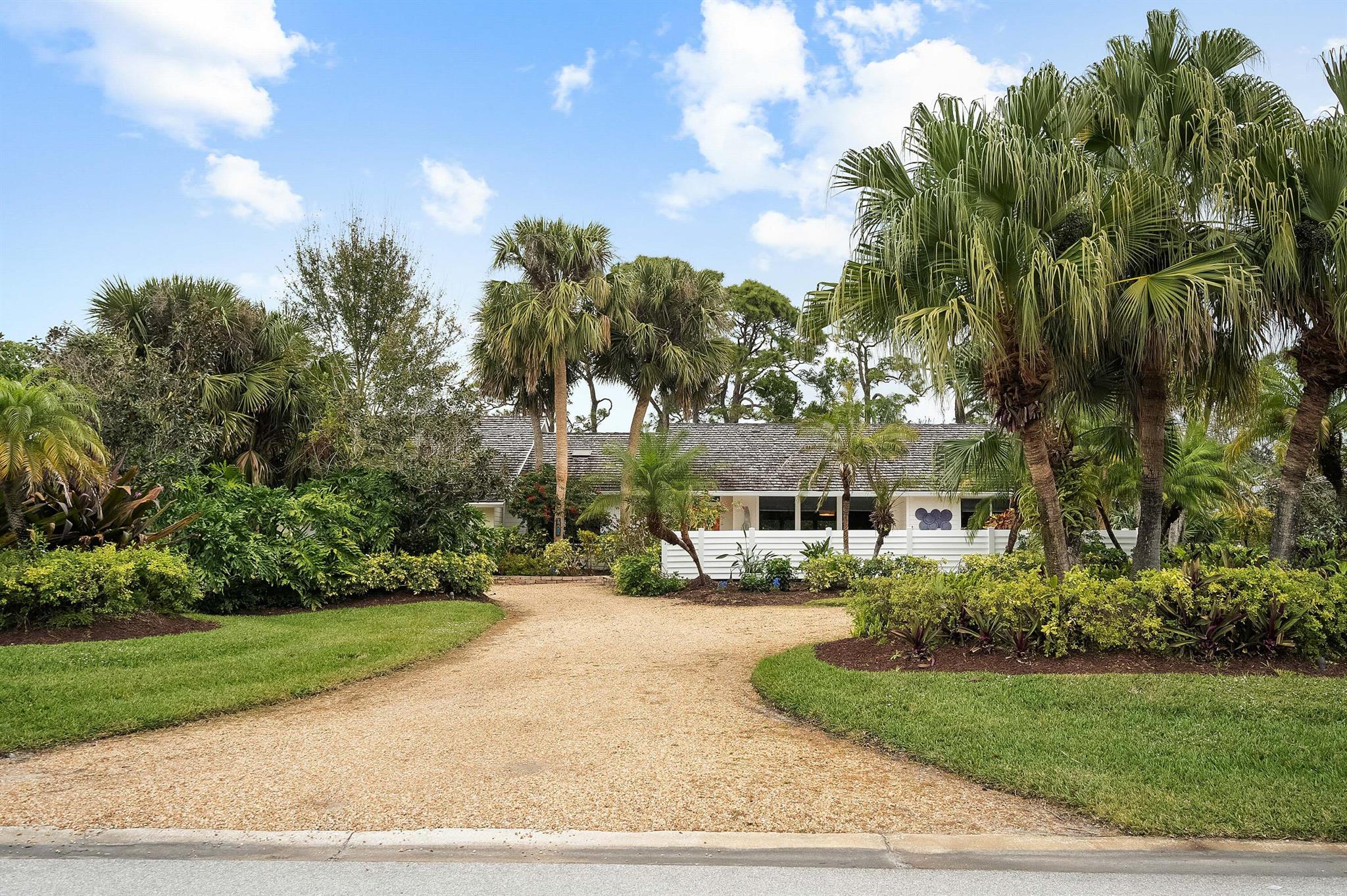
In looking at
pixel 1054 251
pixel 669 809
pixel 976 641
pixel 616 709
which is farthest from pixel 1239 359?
pixel 669 809

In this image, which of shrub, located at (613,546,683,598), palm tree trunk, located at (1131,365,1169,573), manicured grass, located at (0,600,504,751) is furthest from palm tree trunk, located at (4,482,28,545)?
palm tree trunk, located at (1131,365,1169,573)

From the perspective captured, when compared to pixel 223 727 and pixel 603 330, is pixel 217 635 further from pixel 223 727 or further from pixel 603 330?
pixel 603 330

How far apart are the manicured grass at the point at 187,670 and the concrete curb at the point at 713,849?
2.52 meters

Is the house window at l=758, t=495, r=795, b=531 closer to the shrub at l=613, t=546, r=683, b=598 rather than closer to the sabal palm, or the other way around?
the sabal palm

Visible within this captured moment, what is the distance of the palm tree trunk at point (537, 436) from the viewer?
27.3 meters

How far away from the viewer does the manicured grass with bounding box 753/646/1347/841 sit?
16.1 ft

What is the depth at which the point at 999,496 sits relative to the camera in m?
20.3

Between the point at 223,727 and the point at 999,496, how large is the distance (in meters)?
17.1

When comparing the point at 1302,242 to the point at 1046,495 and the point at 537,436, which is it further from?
the point at 537,436

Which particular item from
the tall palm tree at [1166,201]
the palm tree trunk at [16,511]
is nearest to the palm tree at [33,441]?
the palm tree trunk at [16,511]

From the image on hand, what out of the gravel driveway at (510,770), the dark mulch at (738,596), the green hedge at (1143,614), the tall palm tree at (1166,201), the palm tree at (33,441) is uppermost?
the tall palm tree at (1166,201)

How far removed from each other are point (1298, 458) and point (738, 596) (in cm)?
941

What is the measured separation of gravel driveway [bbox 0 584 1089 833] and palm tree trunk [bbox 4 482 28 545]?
5.53m

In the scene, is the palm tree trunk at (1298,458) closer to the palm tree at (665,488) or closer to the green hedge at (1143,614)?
the green hedge at (1143,614)
